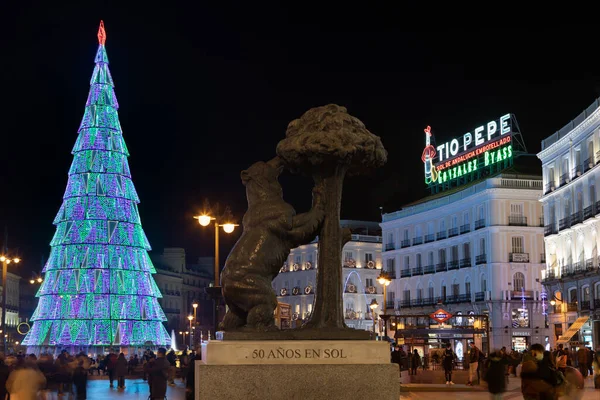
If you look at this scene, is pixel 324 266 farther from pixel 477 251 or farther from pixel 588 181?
pixel 477 251

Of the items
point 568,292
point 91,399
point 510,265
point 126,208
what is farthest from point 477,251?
point 91,399

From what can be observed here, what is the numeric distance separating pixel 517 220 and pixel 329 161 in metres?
55.5

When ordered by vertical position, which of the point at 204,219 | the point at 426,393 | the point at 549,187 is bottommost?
the point at 426,393

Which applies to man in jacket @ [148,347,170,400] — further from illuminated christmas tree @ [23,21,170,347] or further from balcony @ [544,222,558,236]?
balcony @ [544,222,558,236]

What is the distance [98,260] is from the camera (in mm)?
54844

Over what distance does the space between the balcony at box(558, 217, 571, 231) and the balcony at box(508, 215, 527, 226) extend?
974 centimetres

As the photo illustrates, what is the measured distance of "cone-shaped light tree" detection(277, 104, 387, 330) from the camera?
1116 cm

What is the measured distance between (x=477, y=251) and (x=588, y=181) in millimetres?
17317

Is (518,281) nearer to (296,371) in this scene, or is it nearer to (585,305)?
(585,305)

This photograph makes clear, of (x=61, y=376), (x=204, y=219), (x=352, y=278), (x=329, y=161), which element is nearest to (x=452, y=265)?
(x=352, y=278)

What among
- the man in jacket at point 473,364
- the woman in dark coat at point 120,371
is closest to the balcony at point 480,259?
the man in jacket at point 473,364

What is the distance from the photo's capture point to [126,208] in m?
56.4

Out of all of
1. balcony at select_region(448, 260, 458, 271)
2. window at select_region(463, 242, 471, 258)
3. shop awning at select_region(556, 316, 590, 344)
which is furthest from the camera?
balcony at select_region(448, 260, 458, 271)

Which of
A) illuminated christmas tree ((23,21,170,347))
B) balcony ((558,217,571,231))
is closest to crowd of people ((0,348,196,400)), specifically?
illuminated christmas tree ((23,21,170,347))
